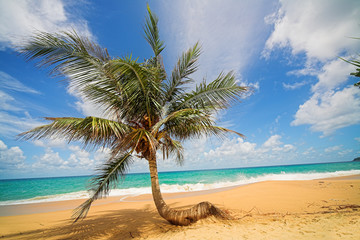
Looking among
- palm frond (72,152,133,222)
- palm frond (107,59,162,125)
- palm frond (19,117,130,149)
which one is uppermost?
palm frond (107,59,162,125)

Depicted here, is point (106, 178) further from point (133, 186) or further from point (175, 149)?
point (133, 186)

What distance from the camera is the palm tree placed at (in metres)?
3.89

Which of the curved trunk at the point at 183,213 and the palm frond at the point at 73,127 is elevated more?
the palm frond at the point at 73,127

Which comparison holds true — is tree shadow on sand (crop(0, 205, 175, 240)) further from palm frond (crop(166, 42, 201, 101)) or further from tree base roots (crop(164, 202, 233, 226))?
palm frond (crop(166, 42, 201, 101))

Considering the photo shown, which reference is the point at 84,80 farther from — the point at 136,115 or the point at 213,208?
the point at 213,208

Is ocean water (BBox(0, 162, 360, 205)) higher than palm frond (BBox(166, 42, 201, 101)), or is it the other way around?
palm frond (BBox(166, 42, 201, 101))

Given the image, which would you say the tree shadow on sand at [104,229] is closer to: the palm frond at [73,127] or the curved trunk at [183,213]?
the curved trunk at [183,213]

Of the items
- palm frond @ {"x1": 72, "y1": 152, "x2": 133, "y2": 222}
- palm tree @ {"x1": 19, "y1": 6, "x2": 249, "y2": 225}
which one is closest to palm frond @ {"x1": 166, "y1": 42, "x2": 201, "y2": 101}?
palm tree @ {"x1": 19, "y1": 6, "x2": 249, "y2": 225}

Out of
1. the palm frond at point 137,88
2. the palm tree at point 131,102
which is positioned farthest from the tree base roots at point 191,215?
the palm frond at point 137,88

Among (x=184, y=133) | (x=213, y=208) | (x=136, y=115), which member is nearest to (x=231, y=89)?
(x=184, y=133)

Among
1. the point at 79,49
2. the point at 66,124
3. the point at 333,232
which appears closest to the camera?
the point at 333,232

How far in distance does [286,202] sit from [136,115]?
7.48 metres

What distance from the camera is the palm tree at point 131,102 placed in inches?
153

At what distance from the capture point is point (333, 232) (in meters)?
3.17
